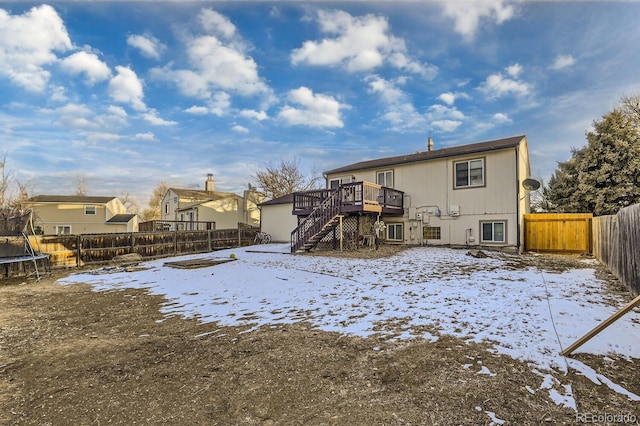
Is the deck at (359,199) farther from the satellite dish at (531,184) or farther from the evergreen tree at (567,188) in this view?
the evergreen tree at (567,188)

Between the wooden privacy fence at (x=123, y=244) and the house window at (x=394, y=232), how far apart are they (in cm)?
978

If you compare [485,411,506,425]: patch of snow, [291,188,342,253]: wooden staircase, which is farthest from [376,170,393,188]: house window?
[485,411,506,425]: patch of snow

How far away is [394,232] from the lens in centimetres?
1717

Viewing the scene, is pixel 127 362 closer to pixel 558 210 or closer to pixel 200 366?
pixel 200 366

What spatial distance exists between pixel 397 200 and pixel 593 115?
1550 cm

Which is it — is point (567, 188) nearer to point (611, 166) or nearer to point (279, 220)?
point (611, 166)

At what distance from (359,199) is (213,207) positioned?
19.7m

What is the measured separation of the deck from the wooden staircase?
25cm

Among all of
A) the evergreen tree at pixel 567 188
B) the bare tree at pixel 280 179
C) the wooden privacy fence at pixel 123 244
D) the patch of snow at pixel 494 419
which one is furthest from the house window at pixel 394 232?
the bare tree at pixel 280 179

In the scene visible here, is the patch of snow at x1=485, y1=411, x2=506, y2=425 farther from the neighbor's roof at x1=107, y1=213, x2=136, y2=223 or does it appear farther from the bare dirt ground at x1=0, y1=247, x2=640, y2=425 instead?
the neighbor's roof at x1=107, y1=213, x2=136, y2=223

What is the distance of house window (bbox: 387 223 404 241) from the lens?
1698 centimetres

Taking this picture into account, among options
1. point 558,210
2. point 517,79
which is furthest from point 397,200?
point 558,210

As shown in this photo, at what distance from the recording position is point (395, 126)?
19438 millimetres

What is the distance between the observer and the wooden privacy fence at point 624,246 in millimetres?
5930
